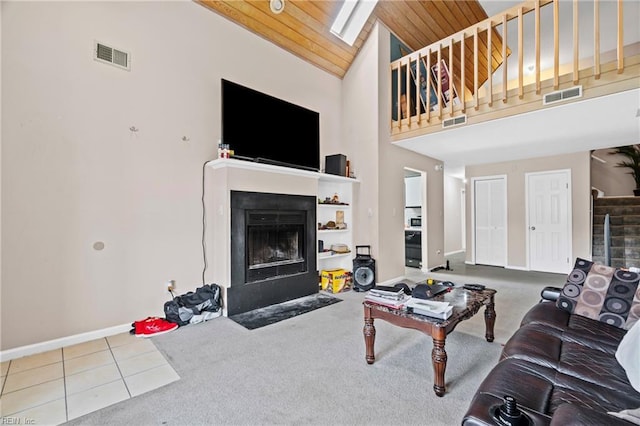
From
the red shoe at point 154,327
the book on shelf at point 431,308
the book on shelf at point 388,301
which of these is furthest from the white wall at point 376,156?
the red shoe at point 154,327

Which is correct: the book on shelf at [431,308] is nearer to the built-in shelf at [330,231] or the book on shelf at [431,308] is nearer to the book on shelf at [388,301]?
the book on shelf at [388,301]

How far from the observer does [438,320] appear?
1.81m

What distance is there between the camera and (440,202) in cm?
605

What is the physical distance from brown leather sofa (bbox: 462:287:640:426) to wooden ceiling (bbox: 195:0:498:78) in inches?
168

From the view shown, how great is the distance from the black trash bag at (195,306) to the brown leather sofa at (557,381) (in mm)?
2643

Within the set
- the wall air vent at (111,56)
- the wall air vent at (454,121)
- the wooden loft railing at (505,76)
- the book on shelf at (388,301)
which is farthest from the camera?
the wall air vent at (454,121)

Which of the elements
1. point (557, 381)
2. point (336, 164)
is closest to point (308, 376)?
point (557, 381)

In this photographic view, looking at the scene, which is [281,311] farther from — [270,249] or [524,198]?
[524,198]

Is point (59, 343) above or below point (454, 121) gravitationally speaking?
below

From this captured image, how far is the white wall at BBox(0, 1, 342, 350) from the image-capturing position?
2320 mm

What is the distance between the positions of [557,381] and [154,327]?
3016mm

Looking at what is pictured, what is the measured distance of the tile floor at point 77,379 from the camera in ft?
5.49

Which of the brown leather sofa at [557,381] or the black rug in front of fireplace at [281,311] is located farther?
the black rug in front of fireplace at [281,311]

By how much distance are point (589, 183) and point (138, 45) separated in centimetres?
709
